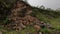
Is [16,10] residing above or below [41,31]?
above

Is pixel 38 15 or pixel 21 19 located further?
pixel 38 15

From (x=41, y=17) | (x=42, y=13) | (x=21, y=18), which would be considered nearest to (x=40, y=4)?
(x=42, y=13)

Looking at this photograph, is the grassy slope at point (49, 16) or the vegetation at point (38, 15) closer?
the vegetation at point (38, 15)

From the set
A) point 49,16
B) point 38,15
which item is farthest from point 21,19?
point 49,16

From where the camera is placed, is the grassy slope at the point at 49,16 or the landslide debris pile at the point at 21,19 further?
the grassy slope at the point at 49,16

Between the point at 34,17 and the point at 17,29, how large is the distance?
0.76 m

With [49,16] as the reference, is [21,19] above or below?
above

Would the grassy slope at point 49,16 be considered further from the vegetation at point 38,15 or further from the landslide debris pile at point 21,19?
the landslide debris pile at point 21,19

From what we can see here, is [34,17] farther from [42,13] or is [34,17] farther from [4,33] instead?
[4,33]

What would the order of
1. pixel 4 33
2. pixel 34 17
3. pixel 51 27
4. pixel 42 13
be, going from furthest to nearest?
pixel 42 13 < pixel 34 17 < pixel 51 27 < pixel 4 33

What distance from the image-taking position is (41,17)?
504 centimetres

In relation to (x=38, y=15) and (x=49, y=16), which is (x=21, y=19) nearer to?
(x=38, y=15)

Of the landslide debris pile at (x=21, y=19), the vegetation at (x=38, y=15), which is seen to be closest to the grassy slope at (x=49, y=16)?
the vegetation at (x=38, y=15)

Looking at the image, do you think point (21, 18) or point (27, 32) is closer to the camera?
point (27, 32)
